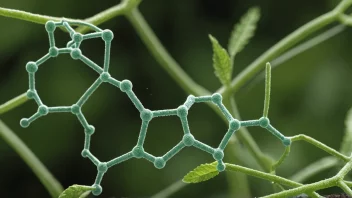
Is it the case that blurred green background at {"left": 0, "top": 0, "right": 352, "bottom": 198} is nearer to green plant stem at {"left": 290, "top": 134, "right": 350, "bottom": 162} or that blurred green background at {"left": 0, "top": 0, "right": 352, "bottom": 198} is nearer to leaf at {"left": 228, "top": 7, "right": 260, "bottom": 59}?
leaf at {"left": 228, "top": 7, "right": 260, "bottom": 59}

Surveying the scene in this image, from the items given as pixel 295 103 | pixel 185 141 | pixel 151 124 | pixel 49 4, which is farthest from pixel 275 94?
pixel 185 141

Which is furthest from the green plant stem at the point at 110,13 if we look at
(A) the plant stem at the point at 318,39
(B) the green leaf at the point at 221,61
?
(A) the plant stem at the point at 318,39

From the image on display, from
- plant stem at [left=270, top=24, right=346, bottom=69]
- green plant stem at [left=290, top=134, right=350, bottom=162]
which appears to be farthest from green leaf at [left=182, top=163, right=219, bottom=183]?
plant stem at [left=270, top=24, right=346, bottom=69]

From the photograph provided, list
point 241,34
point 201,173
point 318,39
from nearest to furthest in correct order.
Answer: point 201,173, point 241,34, point 318,39

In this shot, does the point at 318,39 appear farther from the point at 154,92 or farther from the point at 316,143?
the point at 316,143

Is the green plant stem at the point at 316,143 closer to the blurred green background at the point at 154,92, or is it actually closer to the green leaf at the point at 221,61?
the green leaf at the point at 221,61

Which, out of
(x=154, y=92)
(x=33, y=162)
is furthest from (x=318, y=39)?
(x=33, y=162)
